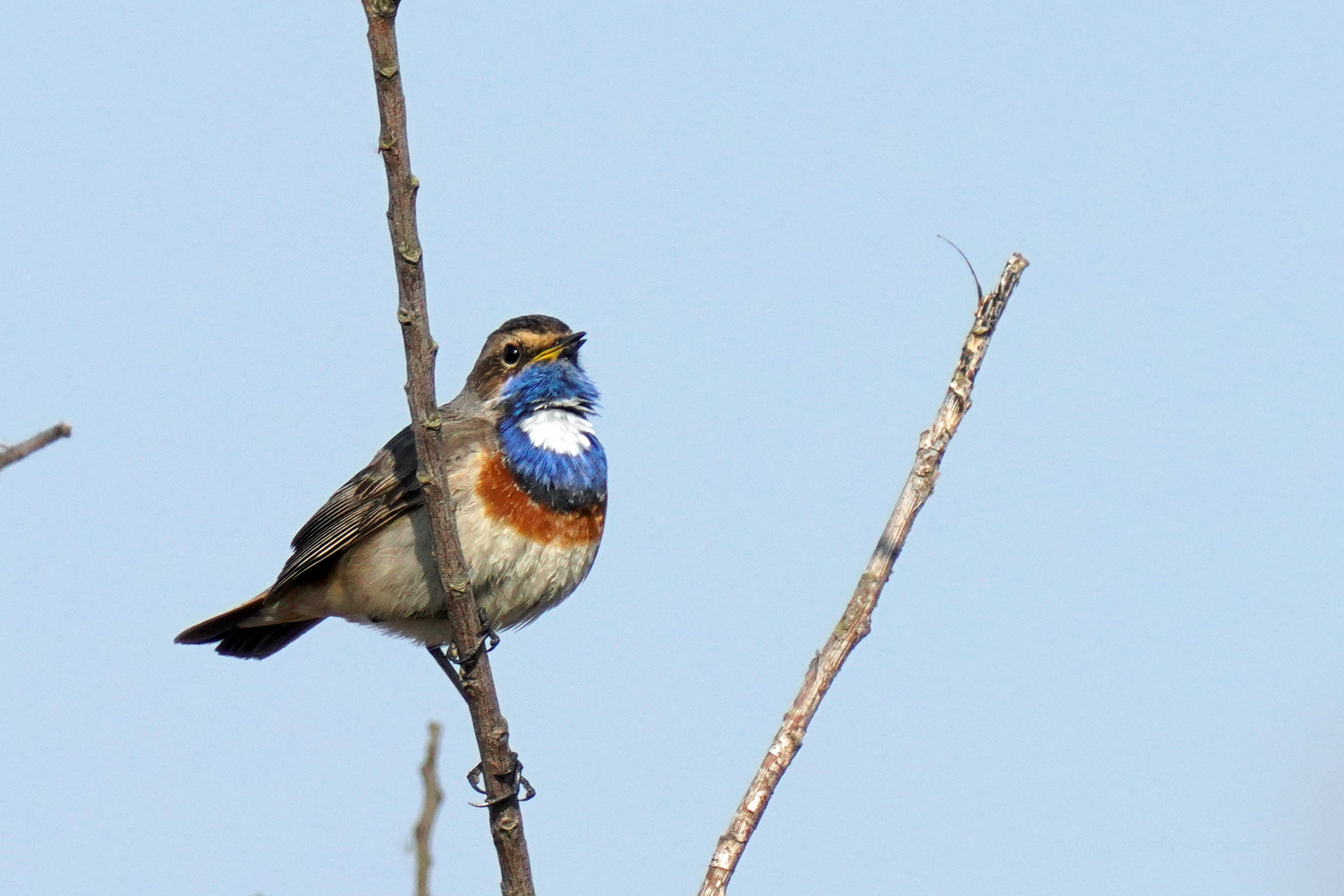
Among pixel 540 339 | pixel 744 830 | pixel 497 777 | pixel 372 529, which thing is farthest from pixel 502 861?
pixel 540 339

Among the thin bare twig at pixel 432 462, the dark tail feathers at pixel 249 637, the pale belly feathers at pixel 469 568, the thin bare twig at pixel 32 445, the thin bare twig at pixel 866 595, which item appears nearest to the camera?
the thin bare twig at pixel 32 445

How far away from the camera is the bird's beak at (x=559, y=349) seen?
29.0 ft

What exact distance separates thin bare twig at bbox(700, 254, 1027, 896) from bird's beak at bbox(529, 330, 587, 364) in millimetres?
3584

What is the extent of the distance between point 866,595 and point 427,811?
1763mm

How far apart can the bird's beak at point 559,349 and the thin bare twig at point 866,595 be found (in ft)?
11.8

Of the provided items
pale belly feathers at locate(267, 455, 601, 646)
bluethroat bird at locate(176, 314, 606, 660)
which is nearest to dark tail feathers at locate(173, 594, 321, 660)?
bluethroat bird at locate(176, 314, 606, 660)

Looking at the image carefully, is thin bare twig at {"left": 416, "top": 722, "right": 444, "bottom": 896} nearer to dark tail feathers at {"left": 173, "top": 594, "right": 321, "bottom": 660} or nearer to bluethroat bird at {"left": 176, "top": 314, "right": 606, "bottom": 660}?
bluethroat bird at {"left": 176, "top": 314, "right": 606, "bottom": 660}

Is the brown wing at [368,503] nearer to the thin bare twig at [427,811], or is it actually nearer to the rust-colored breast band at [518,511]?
the rust-colored breast band at [518,511]

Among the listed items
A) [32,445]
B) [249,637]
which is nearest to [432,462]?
[32,445]

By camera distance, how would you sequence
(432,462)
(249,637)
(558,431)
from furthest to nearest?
(249,637), (558,431), (432,462)

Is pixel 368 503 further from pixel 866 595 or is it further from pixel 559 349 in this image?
pixel 866 595

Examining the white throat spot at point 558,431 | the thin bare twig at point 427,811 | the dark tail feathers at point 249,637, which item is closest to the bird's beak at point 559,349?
the white throat spot at point 558,431

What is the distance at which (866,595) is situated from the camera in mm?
5488

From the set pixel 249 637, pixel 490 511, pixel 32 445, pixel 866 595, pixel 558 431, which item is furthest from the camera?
pixel 249 637
